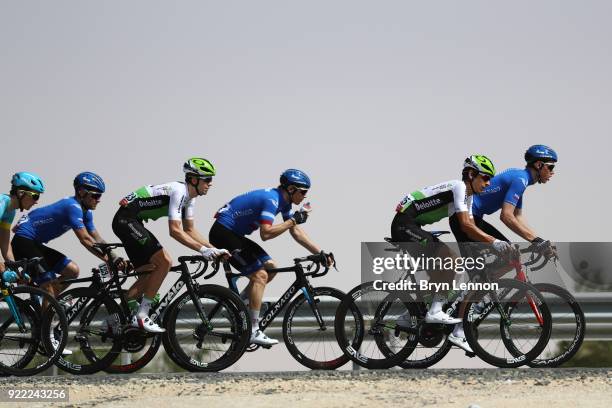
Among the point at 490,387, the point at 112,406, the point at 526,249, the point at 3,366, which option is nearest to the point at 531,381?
the point at 490,387

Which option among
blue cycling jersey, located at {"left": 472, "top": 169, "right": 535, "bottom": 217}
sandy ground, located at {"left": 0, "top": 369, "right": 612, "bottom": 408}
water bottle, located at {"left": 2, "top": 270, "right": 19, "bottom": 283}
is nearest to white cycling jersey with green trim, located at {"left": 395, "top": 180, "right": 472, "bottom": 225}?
blue cycling jersey, located at {"left": 472, "top": 169, "right": 535, "bottom": 217}

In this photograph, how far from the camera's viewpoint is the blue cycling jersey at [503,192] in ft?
37.2

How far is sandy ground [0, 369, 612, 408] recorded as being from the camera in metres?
9.09

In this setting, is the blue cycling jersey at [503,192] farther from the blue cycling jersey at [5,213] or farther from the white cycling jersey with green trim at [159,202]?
the blue cycling jersey at [5,213]

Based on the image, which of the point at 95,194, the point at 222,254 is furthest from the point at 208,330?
the point at 95,194

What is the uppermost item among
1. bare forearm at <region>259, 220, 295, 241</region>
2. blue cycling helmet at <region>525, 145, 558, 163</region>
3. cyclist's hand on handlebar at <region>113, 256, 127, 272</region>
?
blue cycling helmet at <region>525, 145, 558, 163</region>

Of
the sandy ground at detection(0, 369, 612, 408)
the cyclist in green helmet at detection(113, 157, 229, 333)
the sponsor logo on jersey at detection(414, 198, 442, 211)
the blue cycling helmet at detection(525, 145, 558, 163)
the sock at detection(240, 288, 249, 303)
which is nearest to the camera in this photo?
the sandy ground at detection(0, 369, 612, 408)

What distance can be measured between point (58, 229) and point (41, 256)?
36cm

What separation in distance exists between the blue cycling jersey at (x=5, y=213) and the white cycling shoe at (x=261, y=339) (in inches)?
118

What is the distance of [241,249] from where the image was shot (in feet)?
36.2

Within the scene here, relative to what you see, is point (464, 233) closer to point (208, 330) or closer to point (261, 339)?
point (261, 339)

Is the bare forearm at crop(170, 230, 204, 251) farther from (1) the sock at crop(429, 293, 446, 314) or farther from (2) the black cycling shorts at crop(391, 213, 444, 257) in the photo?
(1) the sock at crop(429, 293, 446, 314)

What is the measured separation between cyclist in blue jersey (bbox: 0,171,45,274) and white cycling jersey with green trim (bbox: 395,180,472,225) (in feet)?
13.4

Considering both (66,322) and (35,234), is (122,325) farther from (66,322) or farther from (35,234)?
(35,234)
